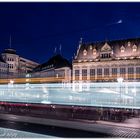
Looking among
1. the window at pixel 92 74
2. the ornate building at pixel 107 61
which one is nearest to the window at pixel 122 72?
the ornate building at pixel 107 61

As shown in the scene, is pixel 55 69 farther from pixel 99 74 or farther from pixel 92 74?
pixel 99 74

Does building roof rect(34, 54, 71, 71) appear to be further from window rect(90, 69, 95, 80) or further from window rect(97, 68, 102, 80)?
window rect(97, 68, 102, 80)

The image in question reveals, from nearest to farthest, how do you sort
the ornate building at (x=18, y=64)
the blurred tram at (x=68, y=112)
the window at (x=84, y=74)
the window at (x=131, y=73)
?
the window at (x=131, y=73)
the blurred tram at (x=68, y=112)
the window at (x=84, y=74)
the ornate building at (x=18, y=64)

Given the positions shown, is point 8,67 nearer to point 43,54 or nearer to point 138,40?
point 43,54

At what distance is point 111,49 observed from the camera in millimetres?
4254

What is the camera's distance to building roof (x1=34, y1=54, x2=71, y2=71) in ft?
13.5

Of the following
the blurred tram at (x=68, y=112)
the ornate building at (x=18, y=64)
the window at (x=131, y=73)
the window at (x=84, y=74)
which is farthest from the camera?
the ornate building at (x=18, y=64)

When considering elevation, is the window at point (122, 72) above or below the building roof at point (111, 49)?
below

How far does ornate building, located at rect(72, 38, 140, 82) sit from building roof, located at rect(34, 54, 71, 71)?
132mm

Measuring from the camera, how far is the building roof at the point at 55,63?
4.12 meters

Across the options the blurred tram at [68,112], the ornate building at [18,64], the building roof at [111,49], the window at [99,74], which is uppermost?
the building roof at [111,49]

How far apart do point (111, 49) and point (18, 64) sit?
140 centimetres

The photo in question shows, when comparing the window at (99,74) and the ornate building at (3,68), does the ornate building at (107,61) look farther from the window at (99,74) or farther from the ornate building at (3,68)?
the ornate building at (3,68)

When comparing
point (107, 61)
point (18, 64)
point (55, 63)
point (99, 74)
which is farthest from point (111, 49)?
point (18, 64)
